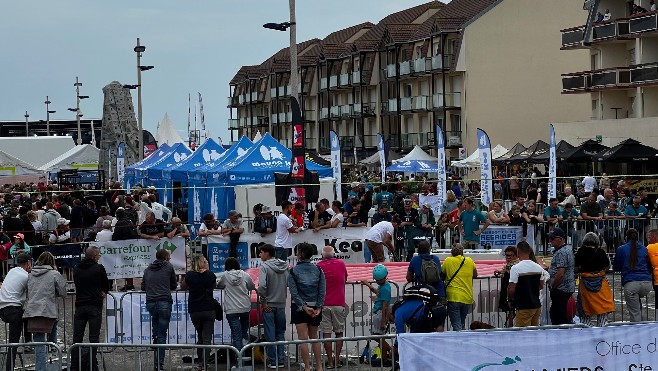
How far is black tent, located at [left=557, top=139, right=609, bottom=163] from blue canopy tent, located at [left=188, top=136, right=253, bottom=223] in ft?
44.4

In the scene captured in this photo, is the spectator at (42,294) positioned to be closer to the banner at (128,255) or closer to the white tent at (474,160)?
the banner at (128,255)

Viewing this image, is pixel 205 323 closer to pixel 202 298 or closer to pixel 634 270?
pixel 202 298

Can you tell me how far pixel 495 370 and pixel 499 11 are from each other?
64.4 m

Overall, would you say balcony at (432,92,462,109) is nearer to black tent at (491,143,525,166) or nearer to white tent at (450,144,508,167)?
white tent at (450,144,508,167)

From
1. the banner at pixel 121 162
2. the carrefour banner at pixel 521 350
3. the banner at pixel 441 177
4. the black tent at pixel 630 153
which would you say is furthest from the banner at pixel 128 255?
the banner at pixel 121 162

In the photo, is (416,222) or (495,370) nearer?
Result: (495,370)

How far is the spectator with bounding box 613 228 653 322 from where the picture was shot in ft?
54.3

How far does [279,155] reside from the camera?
32.2 metres

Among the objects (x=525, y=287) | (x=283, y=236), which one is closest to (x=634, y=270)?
(x=525, y=287)

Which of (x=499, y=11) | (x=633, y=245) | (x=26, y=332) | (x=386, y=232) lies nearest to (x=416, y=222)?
(x=386, y=232)

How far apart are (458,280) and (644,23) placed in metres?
38.0

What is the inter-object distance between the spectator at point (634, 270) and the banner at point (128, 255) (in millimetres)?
7752

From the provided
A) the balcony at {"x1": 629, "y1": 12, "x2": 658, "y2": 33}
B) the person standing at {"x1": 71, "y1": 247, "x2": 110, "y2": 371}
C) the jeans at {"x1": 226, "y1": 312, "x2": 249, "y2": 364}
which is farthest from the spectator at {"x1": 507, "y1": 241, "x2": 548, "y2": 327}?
the balcony at {"x1": 629, "y1": 12, "x2": 658, "y2": 33}

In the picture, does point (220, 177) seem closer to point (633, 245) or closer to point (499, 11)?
point (633, 245)
